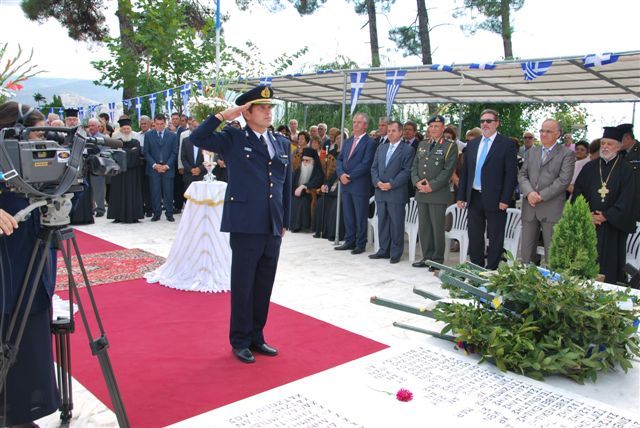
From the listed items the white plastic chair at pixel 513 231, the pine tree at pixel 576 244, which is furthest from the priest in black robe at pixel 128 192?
the pine tree at pixel 576 244

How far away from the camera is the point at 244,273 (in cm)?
338

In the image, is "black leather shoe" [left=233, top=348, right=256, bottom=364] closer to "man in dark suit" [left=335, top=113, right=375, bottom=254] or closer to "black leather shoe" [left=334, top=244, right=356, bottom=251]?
"man in dark suit" [left=335, top=113, right=375, bottom=254]

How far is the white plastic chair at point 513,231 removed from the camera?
632cm

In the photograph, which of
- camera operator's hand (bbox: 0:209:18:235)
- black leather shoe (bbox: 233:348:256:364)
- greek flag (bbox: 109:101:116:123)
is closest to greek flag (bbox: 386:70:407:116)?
black leather shoe (bbox: 233:348:256:364)

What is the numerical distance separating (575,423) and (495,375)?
0.39m

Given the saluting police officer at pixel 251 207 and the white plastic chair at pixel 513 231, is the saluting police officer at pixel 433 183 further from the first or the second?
the saluting police officer at pixel 251 207

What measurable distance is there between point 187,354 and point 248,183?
4.03 feet

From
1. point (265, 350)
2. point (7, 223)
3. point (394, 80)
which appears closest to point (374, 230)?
point (394, 80)

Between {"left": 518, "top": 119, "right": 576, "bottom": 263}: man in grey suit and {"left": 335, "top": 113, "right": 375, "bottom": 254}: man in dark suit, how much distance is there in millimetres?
2061

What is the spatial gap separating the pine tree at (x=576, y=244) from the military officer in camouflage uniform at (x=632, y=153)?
10.1 feet

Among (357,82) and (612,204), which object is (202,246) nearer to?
(357,82)

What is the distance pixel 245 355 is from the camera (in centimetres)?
345

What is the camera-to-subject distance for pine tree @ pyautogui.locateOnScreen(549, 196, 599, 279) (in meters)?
2.67

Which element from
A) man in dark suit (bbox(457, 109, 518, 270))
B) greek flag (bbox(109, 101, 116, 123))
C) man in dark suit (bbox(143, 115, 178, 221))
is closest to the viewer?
man in dark suit (bbox(457, 109, 518, 270))
